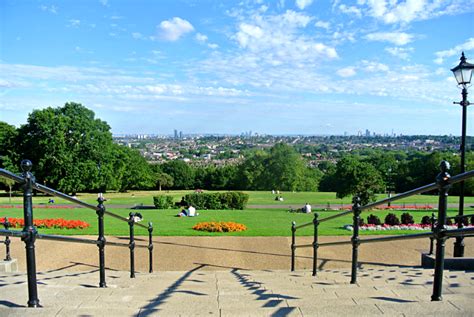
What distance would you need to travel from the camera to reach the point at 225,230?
1472cm

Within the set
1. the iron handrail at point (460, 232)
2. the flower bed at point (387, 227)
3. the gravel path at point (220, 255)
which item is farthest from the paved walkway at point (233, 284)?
the flower bed at point (387, 227)

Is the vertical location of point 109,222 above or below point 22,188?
below

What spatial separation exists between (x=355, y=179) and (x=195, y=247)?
55.8 feet

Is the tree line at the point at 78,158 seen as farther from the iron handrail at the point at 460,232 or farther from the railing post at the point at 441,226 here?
the iron handrail at the point at 460,232

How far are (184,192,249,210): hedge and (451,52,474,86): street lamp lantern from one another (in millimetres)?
20362

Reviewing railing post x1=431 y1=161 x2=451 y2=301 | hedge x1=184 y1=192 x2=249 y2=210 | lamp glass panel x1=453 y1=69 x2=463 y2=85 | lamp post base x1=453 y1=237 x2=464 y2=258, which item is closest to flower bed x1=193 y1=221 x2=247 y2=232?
lamp post base x1=453 y1=237 x2=464 y2=258

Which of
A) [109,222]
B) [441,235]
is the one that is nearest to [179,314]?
[441,235]

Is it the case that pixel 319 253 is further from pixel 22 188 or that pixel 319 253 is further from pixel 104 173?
pixel 104 173

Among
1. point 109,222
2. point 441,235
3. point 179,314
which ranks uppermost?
point 441,235

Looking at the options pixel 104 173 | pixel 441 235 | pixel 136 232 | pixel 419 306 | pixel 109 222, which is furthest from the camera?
pixel 104 173

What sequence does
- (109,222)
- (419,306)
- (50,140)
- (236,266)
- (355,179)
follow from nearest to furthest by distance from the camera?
(419,306) < (236,266) < (109,222) < (355,179) < (50,140)

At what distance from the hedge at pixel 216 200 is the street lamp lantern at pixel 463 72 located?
2036 cm

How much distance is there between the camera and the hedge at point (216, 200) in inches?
1076

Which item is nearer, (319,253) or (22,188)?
(22,188)
